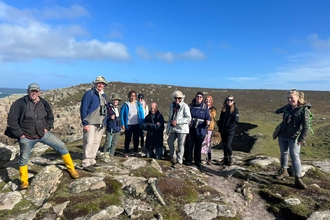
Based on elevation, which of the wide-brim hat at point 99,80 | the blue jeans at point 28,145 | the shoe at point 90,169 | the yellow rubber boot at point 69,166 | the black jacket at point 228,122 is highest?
the wide-brim hat at point 99,80

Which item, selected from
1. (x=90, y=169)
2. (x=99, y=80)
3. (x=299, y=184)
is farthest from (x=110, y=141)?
(x=299, y=184)

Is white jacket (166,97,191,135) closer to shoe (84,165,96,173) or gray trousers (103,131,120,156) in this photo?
gray trousers (103,131,120,156)

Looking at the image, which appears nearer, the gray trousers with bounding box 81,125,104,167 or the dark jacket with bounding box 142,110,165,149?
the gray trousers with bounding box 81,125,104,167

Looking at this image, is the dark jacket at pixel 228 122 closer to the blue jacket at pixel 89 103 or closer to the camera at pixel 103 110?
the camera at pixel 103 110

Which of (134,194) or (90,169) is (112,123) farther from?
(134,194)

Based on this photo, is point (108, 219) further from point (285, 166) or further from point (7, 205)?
point (285, 166)

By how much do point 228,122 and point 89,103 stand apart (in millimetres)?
5169

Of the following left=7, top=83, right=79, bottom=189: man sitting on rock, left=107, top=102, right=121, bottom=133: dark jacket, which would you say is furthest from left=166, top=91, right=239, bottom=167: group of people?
left=7, top=83, right=79, bottom=189: man sitting on rock

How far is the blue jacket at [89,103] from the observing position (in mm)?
7793

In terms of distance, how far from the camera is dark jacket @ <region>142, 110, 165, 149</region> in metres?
10.2

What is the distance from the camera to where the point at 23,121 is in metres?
6.51

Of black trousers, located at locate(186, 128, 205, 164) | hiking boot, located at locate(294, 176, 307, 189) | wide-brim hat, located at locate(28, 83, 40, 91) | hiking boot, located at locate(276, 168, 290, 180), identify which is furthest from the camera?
black trousers, located at locate(186, 128, 205, 164)

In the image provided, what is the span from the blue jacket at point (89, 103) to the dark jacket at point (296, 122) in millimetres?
5908

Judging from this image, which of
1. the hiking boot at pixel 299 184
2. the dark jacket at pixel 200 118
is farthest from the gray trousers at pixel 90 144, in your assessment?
the hiking boot at pixel 299 184
